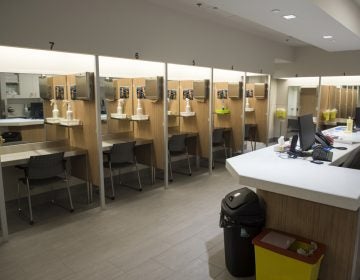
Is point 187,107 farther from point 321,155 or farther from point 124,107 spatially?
point 321,155

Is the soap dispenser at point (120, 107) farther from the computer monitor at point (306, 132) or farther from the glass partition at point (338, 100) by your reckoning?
the glass partition at point (338, 100)

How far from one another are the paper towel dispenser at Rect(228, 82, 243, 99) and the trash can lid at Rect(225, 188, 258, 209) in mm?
4021

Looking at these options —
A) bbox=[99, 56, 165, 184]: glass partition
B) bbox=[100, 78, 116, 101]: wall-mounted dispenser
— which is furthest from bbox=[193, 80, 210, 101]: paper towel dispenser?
bbox=[100, 78, 116, 101]: wall-mounted dispenser

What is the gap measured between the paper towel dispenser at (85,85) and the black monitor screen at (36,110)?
0.74 m

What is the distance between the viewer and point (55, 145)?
163 inches

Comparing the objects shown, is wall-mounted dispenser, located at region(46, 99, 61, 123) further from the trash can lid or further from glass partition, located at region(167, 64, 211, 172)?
the trash can lid

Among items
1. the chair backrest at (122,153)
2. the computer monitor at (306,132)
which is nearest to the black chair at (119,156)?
the chair backrest at (122,153)

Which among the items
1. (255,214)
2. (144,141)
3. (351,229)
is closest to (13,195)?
(144,141)

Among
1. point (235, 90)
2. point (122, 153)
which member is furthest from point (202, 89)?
point (122, 153)

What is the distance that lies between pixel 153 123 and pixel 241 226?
2.76 metres

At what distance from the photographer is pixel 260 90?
7.02 meters

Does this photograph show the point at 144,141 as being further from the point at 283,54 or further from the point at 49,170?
the point at 283,54

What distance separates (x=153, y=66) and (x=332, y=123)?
470cm

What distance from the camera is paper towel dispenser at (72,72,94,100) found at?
3541 millimetres
